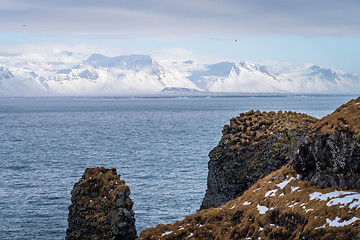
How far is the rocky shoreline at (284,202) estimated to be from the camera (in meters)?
18.4

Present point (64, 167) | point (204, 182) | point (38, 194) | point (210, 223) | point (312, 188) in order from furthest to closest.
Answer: point (64, 167) → point (204, 182) → point (38, 194) → point (210, 223) → point (312, 188)

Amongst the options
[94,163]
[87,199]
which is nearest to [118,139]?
[94,163]

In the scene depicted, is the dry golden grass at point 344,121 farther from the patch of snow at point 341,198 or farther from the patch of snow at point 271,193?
the patch of snow at point 271,193

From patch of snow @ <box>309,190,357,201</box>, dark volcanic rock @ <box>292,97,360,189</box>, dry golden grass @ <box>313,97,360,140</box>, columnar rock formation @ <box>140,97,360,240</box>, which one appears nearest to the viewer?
columnar rock formation @ <box>140,97,360,240</box>

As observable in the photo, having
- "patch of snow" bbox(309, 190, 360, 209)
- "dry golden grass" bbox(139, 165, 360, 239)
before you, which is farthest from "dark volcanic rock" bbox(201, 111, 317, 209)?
"patch of snow" bbox(309, 190, 360, 209)

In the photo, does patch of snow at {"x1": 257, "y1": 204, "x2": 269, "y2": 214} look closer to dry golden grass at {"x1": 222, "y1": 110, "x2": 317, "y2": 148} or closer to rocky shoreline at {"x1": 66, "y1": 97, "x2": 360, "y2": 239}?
rocky shoreline at {"x1": 66, "y1": 97, "x2": 360, "y2": 239}

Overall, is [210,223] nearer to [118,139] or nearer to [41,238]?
[41,238]

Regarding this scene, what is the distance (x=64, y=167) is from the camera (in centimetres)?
7906

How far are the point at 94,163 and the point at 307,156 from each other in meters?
64.8

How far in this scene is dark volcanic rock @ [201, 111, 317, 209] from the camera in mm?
38906

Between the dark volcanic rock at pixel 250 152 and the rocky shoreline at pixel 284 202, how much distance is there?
66 cm

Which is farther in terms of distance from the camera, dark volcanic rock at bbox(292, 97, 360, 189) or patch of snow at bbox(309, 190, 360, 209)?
dark volcanic rock at bbox(292, 97, 360, 189)

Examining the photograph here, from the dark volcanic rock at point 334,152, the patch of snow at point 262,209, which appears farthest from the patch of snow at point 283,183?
the patch of snow at point 262,209

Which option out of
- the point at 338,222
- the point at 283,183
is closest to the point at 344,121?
the point at 283,183
